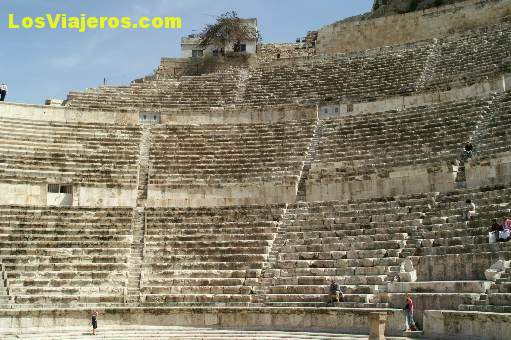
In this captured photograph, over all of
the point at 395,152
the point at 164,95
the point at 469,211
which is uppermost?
the point at 164,95

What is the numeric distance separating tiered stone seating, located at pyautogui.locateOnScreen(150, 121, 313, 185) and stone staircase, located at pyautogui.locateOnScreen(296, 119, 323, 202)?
186mm

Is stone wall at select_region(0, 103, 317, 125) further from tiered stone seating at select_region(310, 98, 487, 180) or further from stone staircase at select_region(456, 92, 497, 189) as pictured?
stone staircase at select_region(456, 92, 497, 189)

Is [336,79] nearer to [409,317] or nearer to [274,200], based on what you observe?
[274,200]

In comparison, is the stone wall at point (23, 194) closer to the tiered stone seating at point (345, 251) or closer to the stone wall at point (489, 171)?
the tiered stone seating at point (345, 251)

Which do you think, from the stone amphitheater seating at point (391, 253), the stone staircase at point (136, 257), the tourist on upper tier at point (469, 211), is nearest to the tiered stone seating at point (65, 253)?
the stone staircase at point (136, 257)

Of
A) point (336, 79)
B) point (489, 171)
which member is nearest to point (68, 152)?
point (336, 79)

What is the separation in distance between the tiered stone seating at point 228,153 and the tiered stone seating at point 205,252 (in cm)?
173

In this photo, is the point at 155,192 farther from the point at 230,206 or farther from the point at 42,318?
the point at 42,318

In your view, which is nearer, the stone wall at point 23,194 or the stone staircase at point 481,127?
the stone staircase at point 481,127

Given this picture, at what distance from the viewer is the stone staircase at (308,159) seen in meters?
23.0

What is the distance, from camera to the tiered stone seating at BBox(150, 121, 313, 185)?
79.3 feet

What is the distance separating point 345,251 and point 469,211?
11.4 ft

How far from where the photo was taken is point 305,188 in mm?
23031

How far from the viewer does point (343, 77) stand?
30156 millimetres
